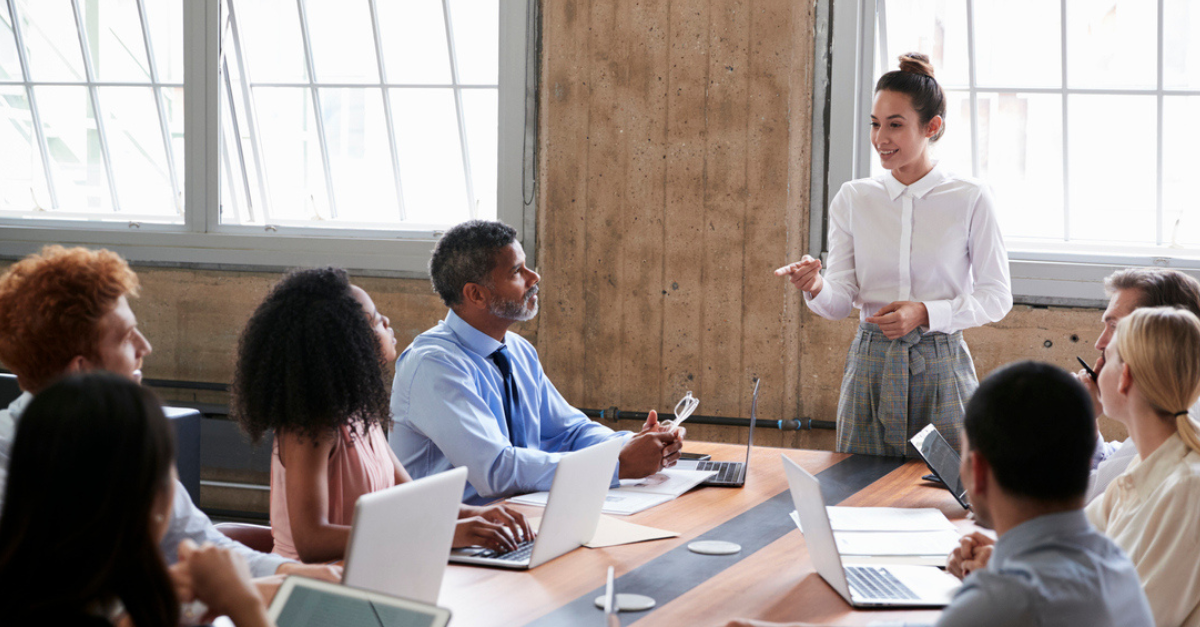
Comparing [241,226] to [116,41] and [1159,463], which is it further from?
[1159,463]

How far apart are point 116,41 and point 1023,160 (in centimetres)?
437

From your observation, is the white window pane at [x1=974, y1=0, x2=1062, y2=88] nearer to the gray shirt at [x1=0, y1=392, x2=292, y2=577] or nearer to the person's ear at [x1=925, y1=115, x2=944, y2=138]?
the person's ear at [x1=925, y1=115, x2=944, y2=138]

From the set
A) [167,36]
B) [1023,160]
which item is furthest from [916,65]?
[167,36]

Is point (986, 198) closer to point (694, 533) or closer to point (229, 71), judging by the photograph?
point (694, 533)

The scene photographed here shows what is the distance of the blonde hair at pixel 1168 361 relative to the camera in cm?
174

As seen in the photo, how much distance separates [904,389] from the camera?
112 inches

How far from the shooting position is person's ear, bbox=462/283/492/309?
2713mm

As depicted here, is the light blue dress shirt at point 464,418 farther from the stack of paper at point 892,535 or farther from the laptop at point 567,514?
the stack of paper at point 892,535

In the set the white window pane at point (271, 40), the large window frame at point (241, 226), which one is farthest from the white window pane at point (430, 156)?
the white window pane at point (271, 40)

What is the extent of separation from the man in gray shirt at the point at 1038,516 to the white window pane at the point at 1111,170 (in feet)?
10.5

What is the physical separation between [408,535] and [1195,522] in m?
1.23

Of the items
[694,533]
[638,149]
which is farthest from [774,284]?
[694,533]

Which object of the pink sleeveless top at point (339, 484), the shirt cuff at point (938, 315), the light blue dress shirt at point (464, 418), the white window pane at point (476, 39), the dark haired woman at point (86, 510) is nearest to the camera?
the dark haired woman at point (86, 510)

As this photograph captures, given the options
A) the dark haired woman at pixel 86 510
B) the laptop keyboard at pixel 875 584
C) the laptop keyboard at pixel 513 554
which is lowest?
the laptop keyboard at pixel 875 584
